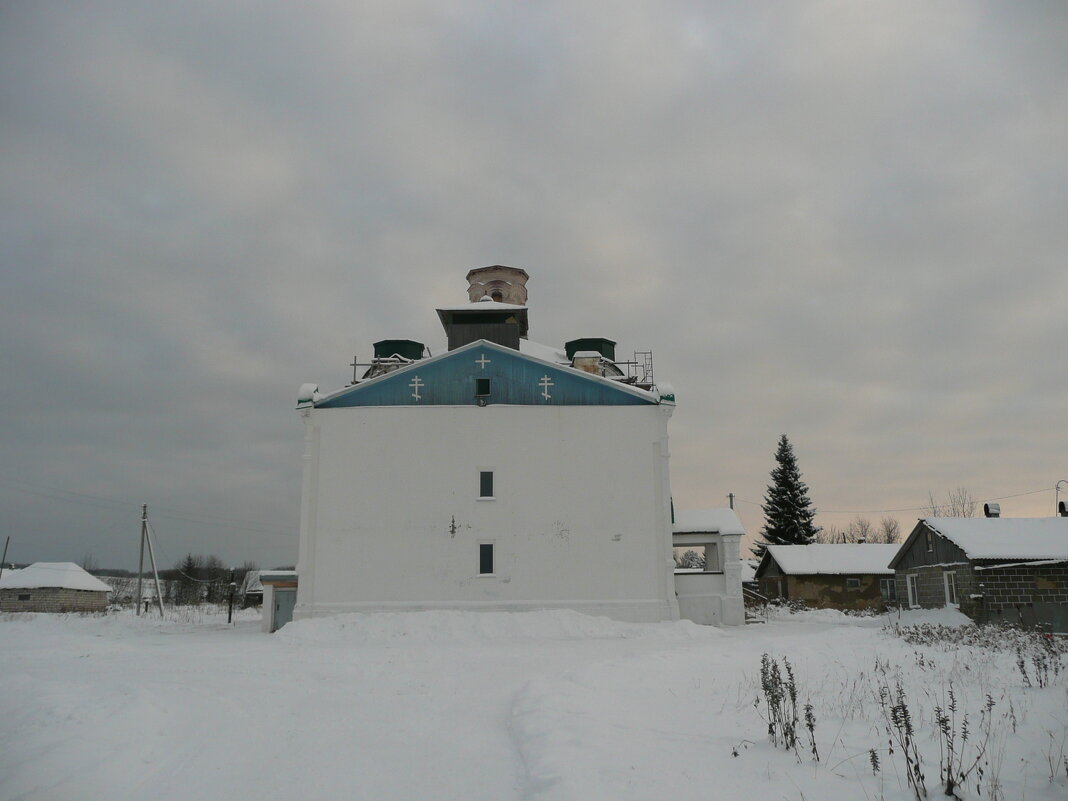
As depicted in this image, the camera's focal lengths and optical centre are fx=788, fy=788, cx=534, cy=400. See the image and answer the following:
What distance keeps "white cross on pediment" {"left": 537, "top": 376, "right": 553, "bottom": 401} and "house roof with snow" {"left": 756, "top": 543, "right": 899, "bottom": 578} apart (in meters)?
22.7

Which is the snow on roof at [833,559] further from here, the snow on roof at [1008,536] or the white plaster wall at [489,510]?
the white plaster wall at [489,510]

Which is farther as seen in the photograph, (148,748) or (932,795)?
(148,748)

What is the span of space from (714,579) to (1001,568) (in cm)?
952

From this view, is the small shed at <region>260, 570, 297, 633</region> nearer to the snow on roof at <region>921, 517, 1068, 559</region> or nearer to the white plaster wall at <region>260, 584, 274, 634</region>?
the white plaster wall at <region>260, 584, 274, 634</region>

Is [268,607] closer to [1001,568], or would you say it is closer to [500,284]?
[500,284]

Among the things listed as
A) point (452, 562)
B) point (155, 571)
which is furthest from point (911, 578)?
point (155, 571)

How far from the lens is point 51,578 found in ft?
176

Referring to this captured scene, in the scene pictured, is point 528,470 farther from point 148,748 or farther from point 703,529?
point 148,748

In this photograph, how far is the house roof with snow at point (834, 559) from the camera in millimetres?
43094

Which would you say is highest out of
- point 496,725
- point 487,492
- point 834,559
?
point 487,492

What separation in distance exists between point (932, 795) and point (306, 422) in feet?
77.4

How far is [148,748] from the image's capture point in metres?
8.52

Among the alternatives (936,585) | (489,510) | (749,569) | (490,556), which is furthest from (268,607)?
(749,569)

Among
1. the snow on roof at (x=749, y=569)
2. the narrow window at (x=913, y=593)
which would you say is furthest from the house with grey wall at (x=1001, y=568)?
the snow on roof at (x=749, y=569)
